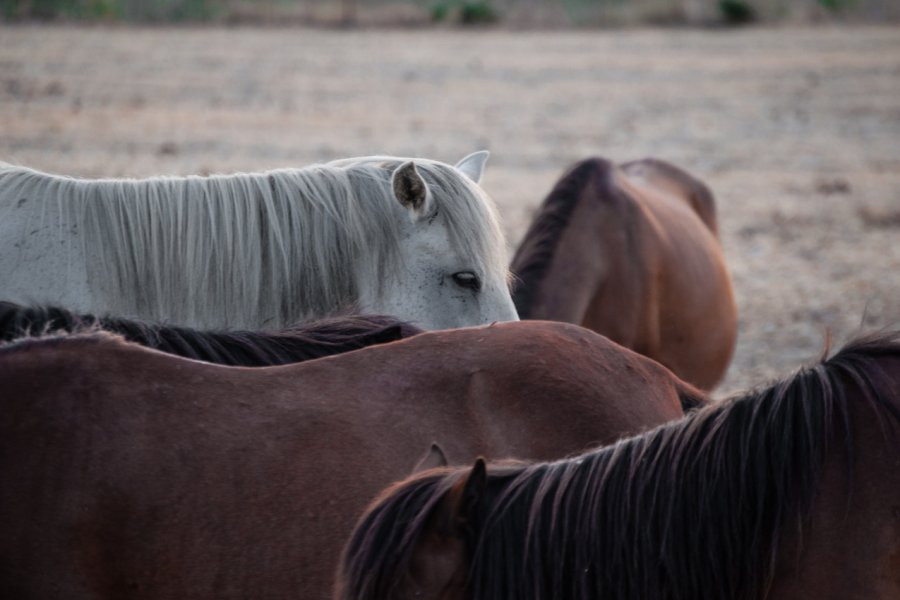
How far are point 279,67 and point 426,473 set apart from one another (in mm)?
18273

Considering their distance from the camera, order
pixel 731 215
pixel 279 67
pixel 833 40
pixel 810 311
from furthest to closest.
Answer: pixel 833 40 → pixel 279 67 → pixel 731 215 → pixel 810 311

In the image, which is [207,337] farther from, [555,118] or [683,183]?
[555,118]

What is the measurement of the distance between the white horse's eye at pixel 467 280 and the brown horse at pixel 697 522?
5.38 feet

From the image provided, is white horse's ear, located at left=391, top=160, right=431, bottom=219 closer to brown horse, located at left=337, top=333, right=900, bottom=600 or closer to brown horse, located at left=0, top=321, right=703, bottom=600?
brown horse, located at left=0, top=321, right=703, bottom=600

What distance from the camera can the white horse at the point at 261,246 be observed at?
325cm

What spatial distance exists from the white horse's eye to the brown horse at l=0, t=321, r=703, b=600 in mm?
1110

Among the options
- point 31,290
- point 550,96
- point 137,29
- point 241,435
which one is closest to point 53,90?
point 550,96

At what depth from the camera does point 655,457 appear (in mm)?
1873

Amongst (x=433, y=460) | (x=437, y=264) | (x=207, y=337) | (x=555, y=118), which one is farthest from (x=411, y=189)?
(x=555, y=118)

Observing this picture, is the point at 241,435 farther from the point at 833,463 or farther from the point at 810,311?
the point at 810,311

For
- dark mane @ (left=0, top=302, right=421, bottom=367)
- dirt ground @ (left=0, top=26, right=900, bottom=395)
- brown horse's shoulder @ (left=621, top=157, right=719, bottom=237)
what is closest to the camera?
dark mane @ (left=0, top=302, right=421, bottom=367)

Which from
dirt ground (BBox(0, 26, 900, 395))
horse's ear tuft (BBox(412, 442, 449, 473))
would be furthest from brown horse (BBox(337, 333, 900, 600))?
dirt ground (BBox(0, 26, 900, 395))

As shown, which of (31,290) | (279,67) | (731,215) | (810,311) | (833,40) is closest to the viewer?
(31,290)

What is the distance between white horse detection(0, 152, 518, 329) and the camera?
10.7ft
